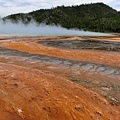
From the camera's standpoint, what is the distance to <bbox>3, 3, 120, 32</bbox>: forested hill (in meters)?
85.4

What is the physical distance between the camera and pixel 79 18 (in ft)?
393

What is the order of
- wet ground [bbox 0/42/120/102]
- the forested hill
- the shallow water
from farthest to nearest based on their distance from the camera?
the forested hill < the shallow water < wet ground [bbox 0/42/120/102]

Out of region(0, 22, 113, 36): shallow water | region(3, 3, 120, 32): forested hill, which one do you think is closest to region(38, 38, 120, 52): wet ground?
region(0, 22, 113, 36): shallow water

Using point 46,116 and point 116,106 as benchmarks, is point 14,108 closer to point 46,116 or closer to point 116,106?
point 46,116

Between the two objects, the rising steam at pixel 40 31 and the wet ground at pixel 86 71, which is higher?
the wet ground at pixel 86 71

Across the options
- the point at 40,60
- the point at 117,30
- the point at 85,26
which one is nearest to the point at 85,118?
the point at 40,60

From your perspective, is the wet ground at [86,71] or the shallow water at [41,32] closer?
the wet ground at [86,71]

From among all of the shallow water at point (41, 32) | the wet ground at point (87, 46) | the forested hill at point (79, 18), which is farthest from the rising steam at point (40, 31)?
the wet ground at point (87, 46)

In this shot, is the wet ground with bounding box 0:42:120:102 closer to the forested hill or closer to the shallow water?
the shallow water

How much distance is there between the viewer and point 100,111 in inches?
265

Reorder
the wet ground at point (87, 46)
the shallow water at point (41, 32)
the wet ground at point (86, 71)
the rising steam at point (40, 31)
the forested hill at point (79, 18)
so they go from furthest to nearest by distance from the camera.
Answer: the forested hill at point (79, 18), the rising steam at point (40, 31), the shallow water at point (41, 32), the wet ground at point (87, 46), the wet ground at point (86, 71)

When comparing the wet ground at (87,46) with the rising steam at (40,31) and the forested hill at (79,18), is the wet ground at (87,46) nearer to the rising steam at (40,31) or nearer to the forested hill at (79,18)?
the rising steam at (40,31)

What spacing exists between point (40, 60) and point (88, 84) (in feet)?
18.4

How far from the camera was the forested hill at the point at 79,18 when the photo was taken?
85.4 metres
